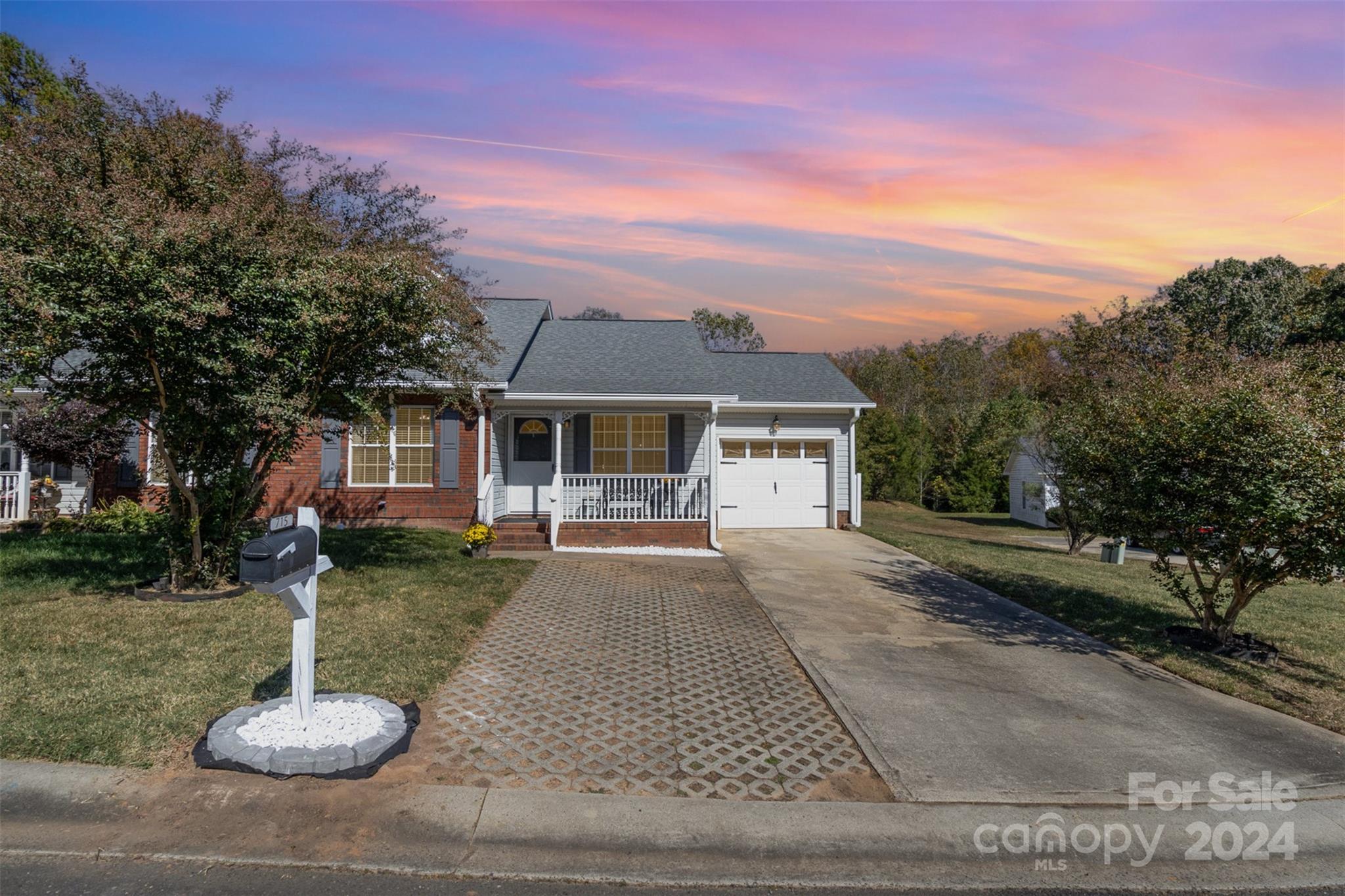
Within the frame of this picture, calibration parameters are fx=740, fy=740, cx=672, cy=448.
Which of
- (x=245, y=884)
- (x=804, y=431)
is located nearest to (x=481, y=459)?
(x=804, y=431)

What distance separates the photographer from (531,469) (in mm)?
15305

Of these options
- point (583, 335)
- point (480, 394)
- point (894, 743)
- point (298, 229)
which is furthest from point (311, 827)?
point (583, 335)

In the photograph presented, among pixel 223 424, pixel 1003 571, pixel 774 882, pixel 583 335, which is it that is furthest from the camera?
pixel 583 335

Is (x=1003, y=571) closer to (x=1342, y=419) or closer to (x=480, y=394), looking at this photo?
(x=1342, y=419)

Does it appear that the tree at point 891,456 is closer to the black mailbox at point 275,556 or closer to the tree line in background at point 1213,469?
the tree line in background at point 1213,469

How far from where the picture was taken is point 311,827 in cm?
385

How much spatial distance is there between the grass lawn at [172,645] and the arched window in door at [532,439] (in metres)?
4.99

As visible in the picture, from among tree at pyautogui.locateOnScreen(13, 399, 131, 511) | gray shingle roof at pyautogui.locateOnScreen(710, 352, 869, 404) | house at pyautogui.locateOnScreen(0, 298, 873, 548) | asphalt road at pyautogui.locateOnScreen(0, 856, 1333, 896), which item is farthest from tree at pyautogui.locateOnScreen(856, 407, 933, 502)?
asphalt road at pyautogui.locateOnScreen(0, 856, 1333, 896)

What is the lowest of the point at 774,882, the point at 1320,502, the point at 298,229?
the point at 774,882

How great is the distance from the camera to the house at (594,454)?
13.8 meters

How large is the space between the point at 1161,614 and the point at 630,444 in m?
9.79

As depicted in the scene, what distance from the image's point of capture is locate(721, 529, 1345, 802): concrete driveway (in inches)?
186

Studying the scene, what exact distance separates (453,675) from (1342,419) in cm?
812

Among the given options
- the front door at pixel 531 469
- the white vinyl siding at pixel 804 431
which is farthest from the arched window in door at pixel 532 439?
the white vinyl siding at pixel 804 431
